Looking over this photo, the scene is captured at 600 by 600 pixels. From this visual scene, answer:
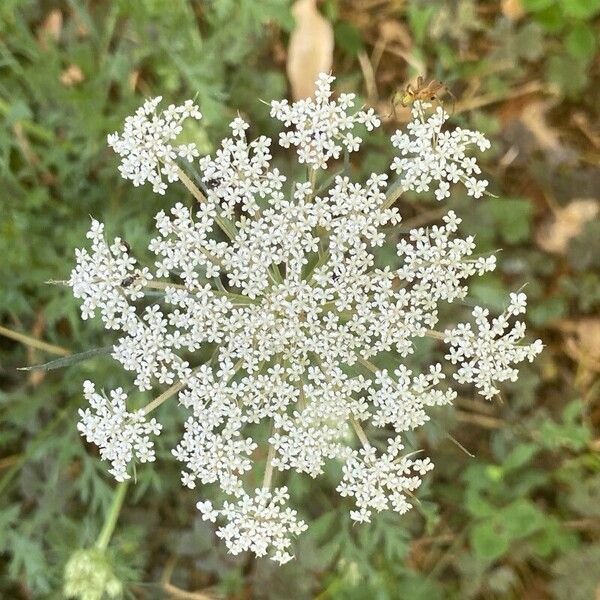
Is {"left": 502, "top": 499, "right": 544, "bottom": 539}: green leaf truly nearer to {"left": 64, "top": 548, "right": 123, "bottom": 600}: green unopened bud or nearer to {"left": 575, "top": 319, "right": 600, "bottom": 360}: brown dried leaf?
{"left": 575, "top": 319, "right": 600, "bottom": 360}: brown dried leaf

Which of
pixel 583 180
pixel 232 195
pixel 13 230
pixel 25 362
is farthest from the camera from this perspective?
pixel 583 180

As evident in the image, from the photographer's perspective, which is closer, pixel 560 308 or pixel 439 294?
pixel 439 294

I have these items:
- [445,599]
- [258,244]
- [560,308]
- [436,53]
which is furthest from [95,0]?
[445,599]

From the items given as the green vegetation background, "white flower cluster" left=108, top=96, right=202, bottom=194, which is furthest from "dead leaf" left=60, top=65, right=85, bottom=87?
"white flower cluster" left=108, top=96, right=202, bottom=194

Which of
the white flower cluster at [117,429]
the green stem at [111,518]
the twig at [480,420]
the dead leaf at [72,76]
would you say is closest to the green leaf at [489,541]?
the twig at [480,420]

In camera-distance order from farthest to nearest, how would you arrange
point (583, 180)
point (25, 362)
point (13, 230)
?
point (583, 180) < point (25, 362) < point (13, 230)

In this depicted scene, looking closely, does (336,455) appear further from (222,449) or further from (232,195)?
(232,195)

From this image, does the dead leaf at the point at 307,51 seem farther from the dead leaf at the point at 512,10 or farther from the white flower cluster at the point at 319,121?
the white flower cluster at the point at 319,121
